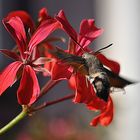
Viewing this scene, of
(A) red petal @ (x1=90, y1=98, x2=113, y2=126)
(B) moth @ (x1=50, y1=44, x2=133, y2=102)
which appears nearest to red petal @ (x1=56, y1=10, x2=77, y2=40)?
(B) moth @ (x1=50, y1=44, x2=133, y2=102)

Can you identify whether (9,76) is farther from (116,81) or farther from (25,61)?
(116,81)

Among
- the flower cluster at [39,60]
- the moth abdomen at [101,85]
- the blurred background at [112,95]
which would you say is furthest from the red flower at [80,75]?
the blurred background at [112,95]

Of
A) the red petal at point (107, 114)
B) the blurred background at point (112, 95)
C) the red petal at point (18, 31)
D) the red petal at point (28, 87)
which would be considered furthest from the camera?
the blurred background at point (112, 95)

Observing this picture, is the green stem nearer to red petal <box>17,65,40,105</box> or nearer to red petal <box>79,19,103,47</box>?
red petal <box>17,65,40,105</box>

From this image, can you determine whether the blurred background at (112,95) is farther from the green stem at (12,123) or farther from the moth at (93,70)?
the moth at (93,70)

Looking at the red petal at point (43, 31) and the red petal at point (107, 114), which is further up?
the red petal at point (43, 31)

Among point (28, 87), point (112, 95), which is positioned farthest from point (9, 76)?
point (112, 95)

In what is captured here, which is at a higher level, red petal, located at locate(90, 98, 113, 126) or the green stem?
the green stem

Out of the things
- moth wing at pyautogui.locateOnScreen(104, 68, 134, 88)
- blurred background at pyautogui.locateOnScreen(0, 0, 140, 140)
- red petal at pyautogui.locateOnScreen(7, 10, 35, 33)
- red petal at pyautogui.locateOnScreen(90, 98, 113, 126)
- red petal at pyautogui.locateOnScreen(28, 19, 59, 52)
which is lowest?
Result: blurred background at pyautogui.locateOnScreen(0, 0, 140, 140)
